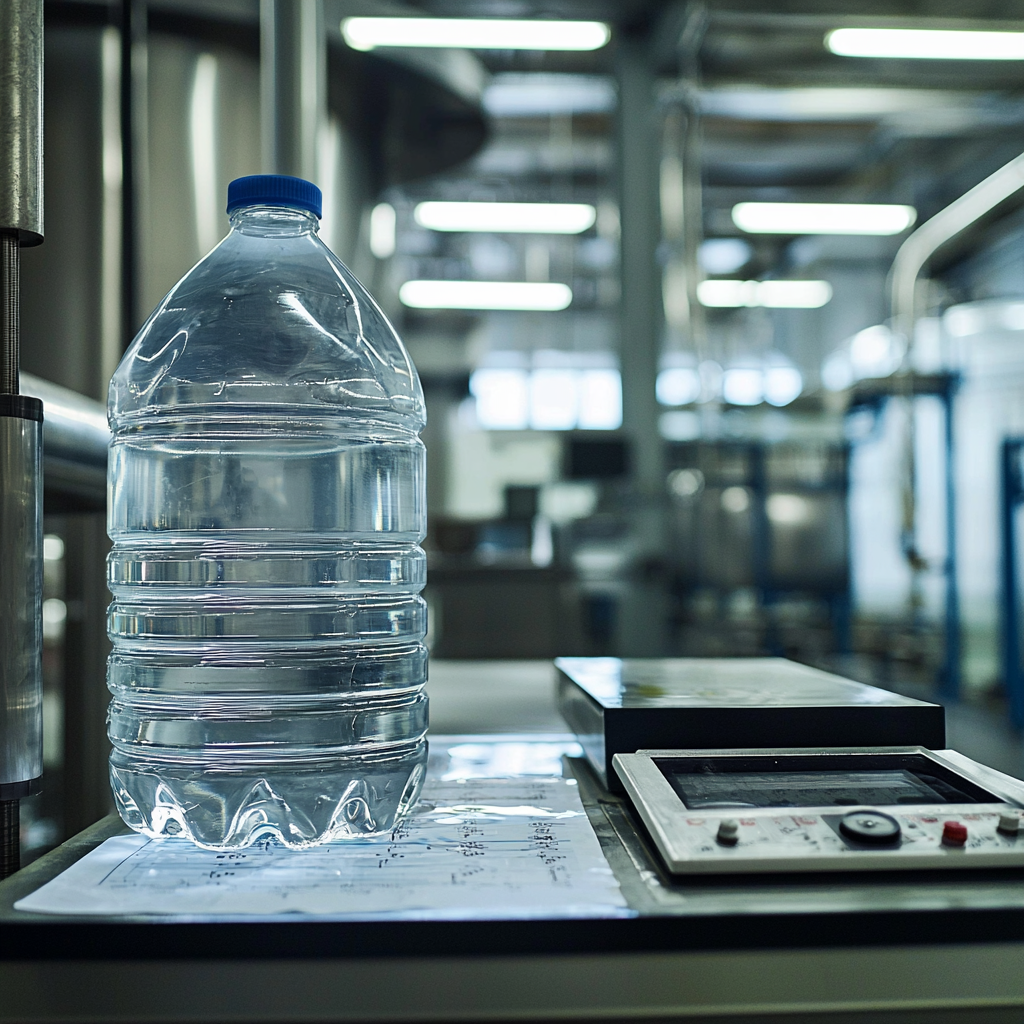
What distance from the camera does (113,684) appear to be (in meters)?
0.77

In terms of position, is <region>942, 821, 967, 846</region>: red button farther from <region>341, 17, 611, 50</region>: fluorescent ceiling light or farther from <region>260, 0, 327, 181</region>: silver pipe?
<region>341, 17, 611, 50</region>: fluorescent ceiling light

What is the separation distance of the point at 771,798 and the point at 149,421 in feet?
2.11

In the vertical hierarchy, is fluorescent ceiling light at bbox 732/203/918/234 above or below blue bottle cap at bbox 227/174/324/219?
above

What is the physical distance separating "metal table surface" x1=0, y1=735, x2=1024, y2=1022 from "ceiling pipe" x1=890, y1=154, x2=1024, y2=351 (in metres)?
3.51

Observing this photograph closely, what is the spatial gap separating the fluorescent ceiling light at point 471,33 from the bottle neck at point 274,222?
3.87ft

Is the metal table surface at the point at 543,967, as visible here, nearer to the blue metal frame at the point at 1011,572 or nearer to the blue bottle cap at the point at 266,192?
the blue bottle cap at the point at 266,192

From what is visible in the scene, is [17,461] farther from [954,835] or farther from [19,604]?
[954,835]

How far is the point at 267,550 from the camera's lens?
0.86m

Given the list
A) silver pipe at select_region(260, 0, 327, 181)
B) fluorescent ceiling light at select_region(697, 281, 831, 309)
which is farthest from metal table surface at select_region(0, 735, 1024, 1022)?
fluorescent ceiling light at select_region(697, 281, 831, 309)

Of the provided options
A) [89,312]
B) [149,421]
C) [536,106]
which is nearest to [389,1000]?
[149,421]

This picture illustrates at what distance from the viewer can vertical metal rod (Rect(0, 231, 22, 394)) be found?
63 cm

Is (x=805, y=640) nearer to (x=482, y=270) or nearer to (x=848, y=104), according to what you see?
(x=848, y=104)

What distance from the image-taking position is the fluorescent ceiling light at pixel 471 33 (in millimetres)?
1800

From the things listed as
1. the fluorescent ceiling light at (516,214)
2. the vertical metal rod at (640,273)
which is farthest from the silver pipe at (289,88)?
the vertical metal rod at (640,273)
